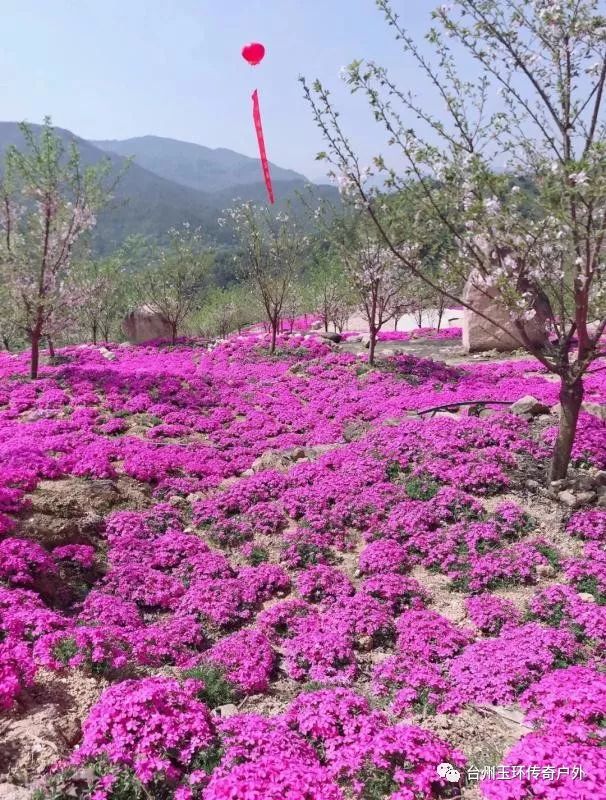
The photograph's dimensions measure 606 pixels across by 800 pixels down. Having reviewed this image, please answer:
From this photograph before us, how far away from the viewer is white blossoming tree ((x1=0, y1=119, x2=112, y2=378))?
21.6 metres

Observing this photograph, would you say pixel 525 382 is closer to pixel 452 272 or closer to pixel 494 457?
pixel 494 457

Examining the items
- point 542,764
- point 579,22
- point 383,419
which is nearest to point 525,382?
point 383,419

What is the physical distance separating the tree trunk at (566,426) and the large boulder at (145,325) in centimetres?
3485

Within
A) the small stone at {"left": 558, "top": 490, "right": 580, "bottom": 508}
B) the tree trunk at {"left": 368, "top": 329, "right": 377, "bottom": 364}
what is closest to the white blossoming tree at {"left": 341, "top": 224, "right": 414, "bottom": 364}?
the tree trunk at {"left": 368, "top": 329, "right": 377, "bottom": 364}

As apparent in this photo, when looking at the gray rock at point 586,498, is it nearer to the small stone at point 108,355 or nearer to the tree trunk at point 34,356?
the tree trunk at point 34,356

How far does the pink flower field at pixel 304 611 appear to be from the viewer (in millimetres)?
4836

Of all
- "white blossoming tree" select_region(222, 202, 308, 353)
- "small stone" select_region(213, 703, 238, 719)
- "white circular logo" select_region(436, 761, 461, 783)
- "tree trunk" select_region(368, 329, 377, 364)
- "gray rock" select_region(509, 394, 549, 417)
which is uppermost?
"white blossoming tree" select_region(222, 202, 308, 353)

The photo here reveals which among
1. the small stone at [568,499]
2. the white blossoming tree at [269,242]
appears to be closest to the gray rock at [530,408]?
the small stone at [568,499]

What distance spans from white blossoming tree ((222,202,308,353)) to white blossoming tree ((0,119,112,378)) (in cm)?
759

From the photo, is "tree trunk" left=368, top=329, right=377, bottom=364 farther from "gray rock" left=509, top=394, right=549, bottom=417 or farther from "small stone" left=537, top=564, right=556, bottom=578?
"small stone" left=537, top=564, right=556, bottom=578

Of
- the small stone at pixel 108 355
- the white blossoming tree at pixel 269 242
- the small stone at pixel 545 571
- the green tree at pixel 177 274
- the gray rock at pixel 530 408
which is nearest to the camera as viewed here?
the small stone at pixel 545 571

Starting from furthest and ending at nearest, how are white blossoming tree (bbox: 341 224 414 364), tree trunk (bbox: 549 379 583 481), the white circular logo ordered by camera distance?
white blossoming tree (bbox: 341 224 414 364), tree trunk (bbox: 549 379 583 481), the white circular logo

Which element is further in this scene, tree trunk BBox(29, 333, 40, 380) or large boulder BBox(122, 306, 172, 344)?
large boulder BBox(122, 306, 172, 344)

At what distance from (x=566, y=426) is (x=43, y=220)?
21682 mm
